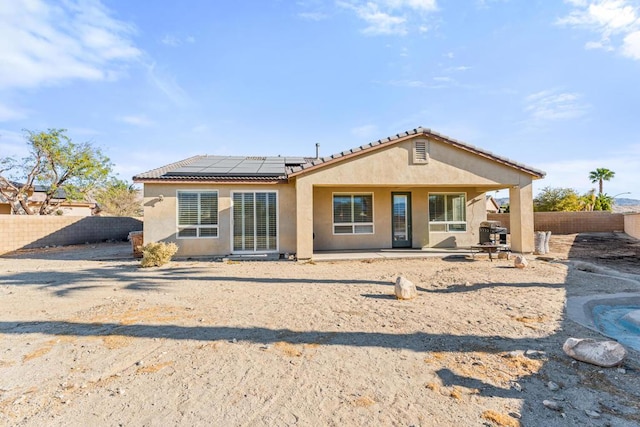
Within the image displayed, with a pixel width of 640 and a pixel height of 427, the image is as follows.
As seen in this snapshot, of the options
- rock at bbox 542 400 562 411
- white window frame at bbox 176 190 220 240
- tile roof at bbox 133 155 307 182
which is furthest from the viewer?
white window frame at bbox 176 190 220 240

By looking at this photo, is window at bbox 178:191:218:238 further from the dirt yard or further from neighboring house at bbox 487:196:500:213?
neighboring house at bbox 487:196:500:213

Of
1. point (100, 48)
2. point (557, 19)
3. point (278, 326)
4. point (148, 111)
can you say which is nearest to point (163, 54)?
point (100, 48)

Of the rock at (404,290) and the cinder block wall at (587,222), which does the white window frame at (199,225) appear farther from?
the cinder block wall at (587,222)

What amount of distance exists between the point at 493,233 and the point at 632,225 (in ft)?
49.7

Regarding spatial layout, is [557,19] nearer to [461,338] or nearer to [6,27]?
[461,338]

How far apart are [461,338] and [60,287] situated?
9428 mm

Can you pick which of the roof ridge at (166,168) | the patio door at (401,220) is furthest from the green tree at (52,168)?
the patio door at (401,220)

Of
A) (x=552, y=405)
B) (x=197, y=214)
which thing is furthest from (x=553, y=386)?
(x=197, y=214)

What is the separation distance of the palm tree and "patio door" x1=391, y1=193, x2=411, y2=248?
36789mm

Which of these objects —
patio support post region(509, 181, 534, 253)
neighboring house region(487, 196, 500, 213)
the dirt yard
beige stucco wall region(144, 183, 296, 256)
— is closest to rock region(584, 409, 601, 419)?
the dirt yard

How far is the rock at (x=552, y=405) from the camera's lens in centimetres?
295

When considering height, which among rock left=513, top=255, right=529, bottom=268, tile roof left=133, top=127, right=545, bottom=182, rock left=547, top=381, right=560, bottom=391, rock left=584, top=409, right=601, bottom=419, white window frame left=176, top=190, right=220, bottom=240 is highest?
tile roof left=133, top=127, right=545, bottom=182

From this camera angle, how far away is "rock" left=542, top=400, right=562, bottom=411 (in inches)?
116

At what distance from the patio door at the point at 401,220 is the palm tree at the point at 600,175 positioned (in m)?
36.8
